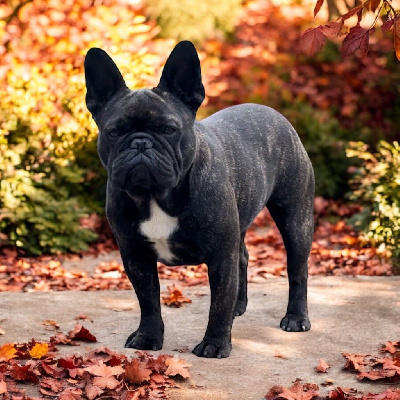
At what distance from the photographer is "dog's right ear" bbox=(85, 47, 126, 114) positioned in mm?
4539

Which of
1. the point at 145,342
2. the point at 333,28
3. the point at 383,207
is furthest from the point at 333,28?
the point at 383,207

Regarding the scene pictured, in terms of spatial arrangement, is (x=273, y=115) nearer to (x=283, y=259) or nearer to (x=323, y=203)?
(x=283, y=259)

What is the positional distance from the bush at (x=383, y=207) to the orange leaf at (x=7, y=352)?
448 centimetres

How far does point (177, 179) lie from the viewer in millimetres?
4383

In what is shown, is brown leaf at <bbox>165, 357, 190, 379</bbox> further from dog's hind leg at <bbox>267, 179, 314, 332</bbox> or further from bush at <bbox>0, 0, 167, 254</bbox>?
bush at <bbox>0, 0, 167, 254</bbox>

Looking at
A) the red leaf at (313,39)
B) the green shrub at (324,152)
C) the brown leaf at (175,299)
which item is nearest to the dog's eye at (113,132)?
the red leaf at (313,39)

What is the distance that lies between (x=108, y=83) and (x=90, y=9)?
6470 millimetres

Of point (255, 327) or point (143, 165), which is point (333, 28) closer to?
point (143, 165)

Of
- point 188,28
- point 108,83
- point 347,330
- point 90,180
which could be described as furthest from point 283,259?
point 188,28

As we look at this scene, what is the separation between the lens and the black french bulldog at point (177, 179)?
4316 millimetres

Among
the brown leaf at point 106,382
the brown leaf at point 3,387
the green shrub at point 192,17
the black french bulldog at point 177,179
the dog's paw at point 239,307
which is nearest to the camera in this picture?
the brown leaf at point 3,387

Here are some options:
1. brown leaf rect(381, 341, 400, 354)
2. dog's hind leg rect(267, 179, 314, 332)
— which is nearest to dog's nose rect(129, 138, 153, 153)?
dog's hind leg rect(267, 179, 314, 332)

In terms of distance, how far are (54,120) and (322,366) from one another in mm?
5562

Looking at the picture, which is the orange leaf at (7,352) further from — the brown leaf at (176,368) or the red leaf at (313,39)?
the red leaf at (313,39)
